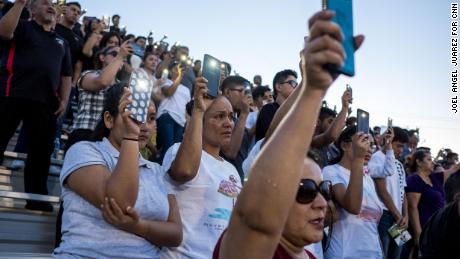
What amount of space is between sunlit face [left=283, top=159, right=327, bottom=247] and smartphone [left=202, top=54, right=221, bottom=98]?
168cm

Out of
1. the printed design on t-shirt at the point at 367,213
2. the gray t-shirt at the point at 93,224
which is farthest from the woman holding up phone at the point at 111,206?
the printed design on t-shirt at the point at 367,213

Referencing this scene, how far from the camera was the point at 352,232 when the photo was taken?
14.2 feet

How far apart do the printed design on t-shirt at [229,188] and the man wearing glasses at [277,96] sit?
5.67 ft

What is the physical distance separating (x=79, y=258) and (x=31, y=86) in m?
2.68

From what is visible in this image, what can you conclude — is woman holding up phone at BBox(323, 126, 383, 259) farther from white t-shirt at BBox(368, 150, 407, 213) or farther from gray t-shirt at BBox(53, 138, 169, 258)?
gray t-shirt at BBox(53, 138, 169, 258)

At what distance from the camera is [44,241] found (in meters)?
4.48

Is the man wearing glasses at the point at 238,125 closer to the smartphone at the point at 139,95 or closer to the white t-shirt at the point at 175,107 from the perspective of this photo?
the white t-shirt at the point at 175,107

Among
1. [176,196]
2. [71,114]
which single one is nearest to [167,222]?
[176,196]

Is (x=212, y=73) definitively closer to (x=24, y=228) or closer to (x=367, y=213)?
(x=367, y=213)

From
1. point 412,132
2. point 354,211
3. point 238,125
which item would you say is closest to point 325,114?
point 238,125

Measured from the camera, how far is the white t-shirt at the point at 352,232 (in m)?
4.27

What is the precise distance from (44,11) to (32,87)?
756 millimetres

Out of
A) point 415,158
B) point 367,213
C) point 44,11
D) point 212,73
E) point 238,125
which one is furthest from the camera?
point 415,158

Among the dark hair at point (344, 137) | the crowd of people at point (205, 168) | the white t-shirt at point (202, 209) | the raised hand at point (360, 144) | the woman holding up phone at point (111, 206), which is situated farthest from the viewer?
the dark hair at point (344, 137)
